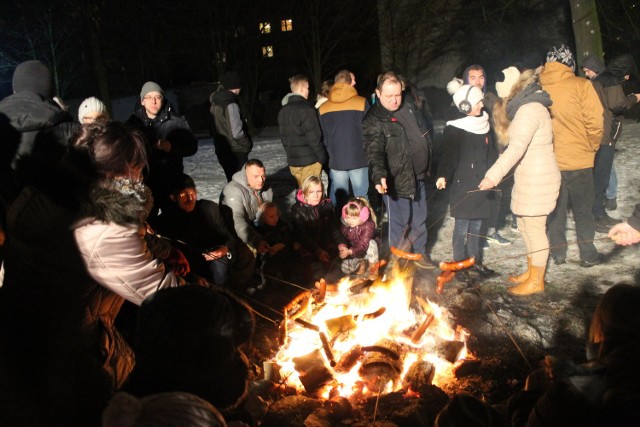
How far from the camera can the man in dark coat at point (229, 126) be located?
7.41 m

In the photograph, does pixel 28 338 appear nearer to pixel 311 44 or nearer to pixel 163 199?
pixel 163 199

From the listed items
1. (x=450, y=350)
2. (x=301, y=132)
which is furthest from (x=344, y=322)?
(x=301, y=132)

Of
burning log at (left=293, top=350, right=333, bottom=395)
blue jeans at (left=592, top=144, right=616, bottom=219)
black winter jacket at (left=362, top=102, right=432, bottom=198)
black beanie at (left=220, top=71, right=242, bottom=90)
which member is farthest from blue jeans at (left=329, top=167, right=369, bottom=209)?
burning log at (left=293, top=350, right=333, bottom=395)

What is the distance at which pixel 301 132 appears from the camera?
703cm

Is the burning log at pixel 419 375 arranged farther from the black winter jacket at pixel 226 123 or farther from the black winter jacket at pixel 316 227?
the black winter jacket at pixel 226 123

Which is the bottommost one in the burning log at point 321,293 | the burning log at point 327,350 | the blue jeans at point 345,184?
the burning log at point 327,350

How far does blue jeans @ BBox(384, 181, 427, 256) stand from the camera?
611cm

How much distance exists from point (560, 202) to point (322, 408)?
384 cm

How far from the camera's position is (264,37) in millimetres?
30766

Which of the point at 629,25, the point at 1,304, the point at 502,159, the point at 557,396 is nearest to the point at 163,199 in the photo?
the point at 1,304

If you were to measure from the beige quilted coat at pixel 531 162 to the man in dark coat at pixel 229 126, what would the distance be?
4.17 m

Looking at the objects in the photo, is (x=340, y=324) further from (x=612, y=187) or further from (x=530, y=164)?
(x=612, y=187)

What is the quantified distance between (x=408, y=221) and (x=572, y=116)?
2295 millimetres

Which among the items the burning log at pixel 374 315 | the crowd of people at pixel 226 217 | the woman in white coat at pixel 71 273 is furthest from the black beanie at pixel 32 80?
the burning log at pixel 374 315
